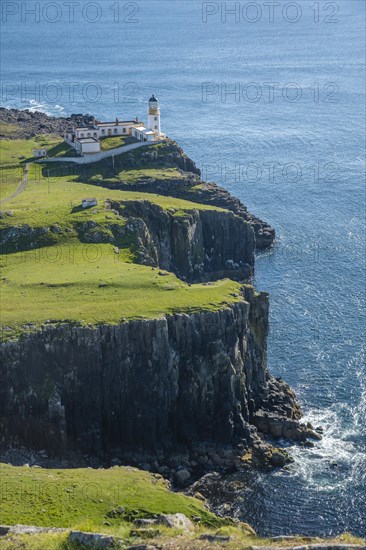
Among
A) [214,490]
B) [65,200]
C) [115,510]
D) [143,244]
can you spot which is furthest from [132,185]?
[115,510]

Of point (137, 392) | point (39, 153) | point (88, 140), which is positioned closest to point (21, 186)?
point (39, 153)

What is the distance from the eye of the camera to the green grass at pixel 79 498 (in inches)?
2603

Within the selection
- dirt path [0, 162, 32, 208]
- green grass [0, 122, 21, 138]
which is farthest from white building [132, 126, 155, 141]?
green grass [0, 122, 21, 138]

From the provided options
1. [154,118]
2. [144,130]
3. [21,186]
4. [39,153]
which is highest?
[154,118]

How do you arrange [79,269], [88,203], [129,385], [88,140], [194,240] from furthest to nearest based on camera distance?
[88,140], [194,240], [88,203], [79,269], [129,385]

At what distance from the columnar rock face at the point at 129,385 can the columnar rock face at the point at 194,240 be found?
23.1m

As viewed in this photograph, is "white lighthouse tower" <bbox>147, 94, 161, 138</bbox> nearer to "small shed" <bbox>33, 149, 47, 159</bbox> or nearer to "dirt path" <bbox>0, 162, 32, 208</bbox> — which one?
"small shed" <bbox>33, 149, 47, 159</bbox>

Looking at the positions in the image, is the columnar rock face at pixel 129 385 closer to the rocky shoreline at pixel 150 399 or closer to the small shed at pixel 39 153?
the rocky shoreline at pixel 150 399

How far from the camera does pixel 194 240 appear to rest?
13125cm

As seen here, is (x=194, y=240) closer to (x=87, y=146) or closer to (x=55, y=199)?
(x=55, y=199)

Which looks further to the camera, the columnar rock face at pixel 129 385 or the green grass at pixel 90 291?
the green grass at pixel 90 291

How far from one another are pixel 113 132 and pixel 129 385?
77.9m

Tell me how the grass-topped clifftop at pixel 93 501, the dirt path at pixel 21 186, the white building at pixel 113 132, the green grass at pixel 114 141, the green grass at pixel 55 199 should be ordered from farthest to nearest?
the green grass at pixel 114 141
the white building at pixel 113 132
the dirt path at pixel 21 186
the green grass at pixel 55 199
the grass-topped clifftop at pixel 93 501

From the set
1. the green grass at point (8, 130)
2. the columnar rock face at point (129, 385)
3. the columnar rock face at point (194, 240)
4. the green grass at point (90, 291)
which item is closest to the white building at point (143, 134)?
the columnar rock face at point (194, 240)
